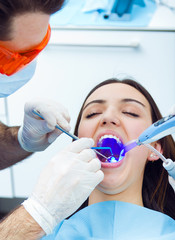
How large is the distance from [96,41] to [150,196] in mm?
1043

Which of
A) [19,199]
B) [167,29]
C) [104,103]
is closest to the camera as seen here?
[104,103]

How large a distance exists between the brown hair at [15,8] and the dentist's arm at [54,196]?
0.45 m

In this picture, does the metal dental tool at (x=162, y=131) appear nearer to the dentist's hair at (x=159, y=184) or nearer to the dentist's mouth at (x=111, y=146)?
the dentist's mouth at (x=111, y=146)

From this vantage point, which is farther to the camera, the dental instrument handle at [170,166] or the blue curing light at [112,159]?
the blue curing light at [112,159]

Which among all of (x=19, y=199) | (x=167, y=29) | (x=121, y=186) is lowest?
(x=19, y=199)

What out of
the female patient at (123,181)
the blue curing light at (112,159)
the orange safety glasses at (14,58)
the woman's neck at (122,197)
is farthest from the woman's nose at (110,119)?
the orange safety glasses at (14,58)

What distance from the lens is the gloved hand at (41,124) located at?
1252mm

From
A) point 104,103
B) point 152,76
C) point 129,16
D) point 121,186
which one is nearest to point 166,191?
point 121,186

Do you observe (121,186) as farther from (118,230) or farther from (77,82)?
(77,82)

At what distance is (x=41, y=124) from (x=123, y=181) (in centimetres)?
44

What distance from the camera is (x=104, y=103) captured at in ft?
4.45

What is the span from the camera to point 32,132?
54.4 inches

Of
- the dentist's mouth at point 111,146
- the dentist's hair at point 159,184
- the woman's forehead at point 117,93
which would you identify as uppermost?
the woman's forehead at point 117,93

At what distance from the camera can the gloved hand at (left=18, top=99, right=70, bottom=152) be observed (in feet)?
4.11
